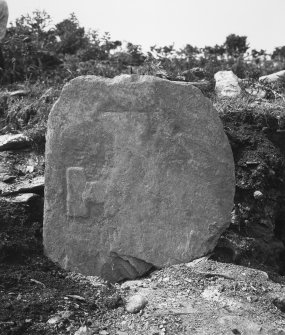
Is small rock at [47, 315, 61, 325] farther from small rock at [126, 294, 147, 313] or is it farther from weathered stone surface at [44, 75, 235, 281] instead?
weathered stone surface at [44, 75, 235, 281]

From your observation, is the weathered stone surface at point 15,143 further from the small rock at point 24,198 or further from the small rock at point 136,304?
the small rock at point 136,304

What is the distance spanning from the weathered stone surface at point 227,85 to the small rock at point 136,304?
2848 mm

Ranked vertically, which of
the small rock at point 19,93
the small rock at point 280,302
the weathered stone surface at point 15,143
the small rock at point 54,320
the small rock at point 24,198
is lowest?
the small rock at point 54,320

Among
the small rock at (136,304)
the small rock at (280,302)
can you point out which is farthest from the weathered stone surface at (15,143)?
the small rock at (280,302)

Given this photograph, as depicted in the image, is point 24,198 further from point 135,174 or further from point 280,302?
point 280,302

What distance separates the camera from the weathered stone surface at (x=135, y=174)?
13.6 ft

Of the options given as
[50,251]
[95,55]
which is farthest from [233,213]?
[95,55]

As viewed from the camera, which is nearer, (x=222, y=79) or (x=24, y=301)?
(x=24, y=301)

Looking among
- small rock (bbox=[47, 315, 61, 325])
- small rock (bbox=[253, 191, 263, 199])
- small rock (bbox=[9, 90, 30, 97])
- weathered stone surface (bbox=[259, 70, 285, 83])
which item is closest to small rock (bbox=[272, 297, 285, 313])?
small rock (bbox=[253, 191, 263, 199])

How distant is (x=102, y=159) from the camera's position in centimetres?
421

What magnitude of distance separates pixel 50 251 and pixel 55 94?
245 centimetres

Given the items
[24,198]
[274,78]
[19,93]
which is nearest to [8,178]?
[24,198]

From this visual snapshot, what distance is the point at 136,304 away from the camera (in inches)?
147

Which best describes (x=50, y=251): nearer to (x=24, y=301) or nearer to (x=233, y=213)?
(x=24, y=301)
